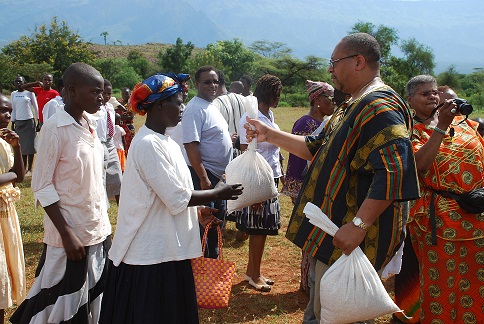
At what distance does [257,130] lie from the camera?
3.45 metres

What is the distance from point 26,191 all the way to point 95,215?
6.65 metres

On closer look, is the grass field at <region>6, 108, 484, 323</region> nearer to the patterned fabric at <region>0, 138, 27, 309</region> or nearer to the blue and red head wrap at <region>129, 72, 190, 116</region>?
the patterned fabric at <region>0, 138, 27, 309</region>

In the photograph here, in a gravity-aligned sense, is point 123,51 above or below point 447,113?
above

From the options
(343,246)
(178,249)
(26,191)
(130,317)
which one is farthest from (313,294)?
(26,191)

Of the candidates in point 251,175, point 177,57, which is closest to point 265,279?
point 251,175

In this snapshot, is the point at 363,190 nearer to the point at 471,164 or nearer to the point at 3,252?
the point at 471,164

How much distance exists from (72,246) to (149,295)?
0.62 metres

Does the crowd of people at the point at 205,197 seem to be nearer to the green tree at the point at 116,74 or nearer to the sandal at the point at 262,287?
the sandal at the point at 262,287

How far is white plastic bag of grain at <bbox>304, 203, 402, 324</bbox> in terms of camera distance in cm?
241

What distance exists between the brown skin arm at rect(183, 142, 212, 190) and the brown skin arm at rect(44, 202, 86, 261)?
5.24 feet

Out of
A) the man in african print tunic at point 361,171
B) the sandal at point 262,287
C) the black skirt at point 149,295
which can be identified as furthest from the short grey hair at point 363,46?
the sandal at point 262,287

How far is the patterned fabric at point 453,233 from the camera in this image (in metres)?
3.74

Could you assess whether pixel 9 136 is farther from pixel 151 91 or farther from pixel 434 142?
pixel 434 142

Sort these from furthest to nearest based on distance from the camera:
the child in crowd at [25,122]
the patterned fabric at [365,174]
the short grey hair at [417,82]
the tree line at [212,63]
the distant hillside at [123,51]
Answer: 1. the distant hillside at [123,51]
2. the tree line at [212,63]
3. the child in crowd at [25,122]
4. the short grey hair at [417,82]
5. the patterned fabric at [365,174]
